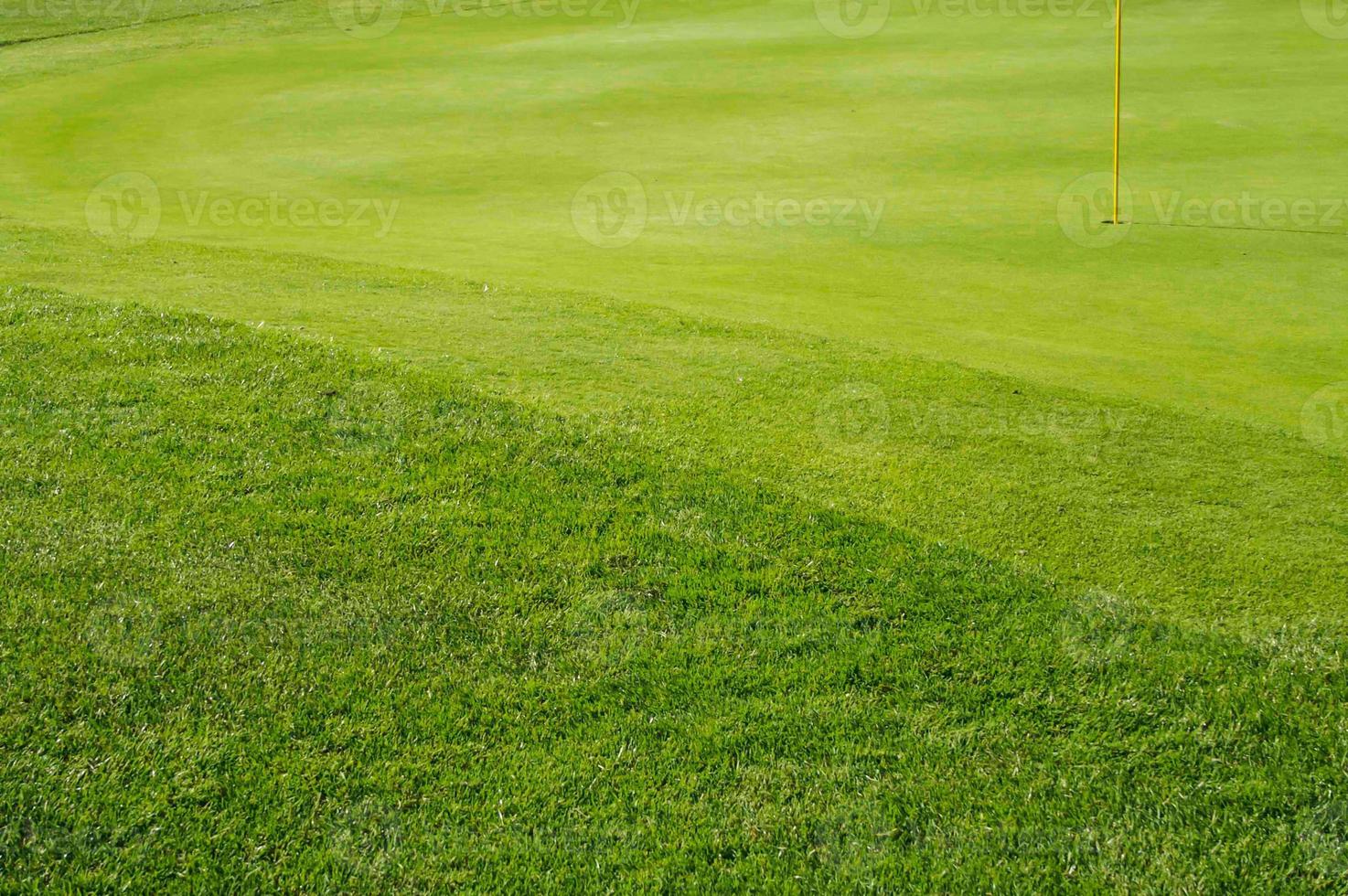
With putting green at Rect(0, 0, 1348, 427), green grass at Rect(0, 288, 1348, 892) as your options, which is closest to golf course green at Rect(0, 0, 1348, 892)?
green grass at Rect(0, 288, 1348, 892)

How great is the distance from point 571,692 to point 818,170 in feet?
42.6

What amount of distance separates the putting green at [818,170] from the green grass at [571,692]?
3370 millimetres

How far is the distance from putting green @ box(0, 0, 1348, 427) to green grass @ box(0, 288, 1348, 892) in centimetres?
337

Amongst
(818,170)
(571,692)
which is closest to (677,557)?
(571,692)

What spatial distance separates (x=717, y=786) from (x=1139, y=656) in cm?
191

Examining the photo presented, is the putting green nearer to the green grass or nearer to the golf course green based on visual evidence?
the golf course green

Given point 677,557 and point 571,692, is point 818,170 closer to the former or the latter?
point 677,557

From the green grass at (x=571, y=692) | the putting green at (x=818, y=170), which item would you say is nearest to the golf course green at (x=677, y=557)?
the green grass at (x=571, y=692)

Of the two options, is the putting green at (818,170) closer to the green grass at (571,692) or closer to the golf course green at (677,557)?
the golf course green at (677,557)

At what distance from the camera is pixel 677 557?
5109 millimetres

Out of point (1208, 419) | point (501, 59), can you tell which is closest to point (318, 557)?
point (1208, 419)

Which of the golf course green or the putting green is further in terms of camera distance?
the putting green

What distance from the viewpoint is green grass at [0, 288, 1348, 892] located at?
3.51 m

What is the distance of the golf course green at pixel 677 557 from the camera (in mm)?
3607
